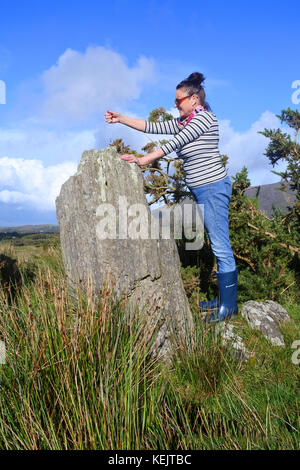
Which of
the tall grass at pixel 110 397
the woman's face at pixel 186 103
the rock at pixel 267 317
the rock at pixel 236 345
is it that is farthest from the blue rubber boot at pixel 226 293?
the woman's face at pixel 186 103

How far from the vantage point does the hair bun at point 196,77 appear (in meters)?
4.25

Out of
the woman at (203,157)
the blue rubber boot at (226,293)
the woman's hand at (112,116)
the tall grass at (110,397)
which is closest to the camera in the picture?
the tall grass at (110,397)

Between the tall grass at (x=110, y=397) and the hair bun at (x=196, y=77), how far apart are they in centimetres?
273

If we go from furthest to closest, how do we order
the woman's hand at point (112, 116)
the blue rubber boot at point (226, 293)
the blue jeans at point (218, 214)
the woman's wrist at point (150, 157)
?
the blue rubber boot at point (226, 293)
the blue jeans at point (218, 214)
the woman's hand at point (112, 116)
the woman's wrist at point (150, 157)

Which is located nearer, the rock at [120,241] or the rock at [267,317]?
the rock at [120,241]

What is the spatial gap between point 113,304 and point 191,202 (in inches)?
112

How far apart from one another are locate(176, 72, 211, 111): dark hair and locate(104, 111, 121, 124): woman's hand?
785mm

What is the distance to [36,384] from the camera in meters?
2.43

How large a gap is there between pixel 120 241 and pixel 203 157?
1.42 meters

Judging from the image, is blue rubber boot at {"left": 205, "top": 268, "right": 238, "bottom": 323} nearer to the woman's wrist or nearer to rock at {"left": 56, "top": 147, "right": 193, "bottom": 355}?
rock at {"left": 56, "top": 147, "right": 193, "bottom": 355}

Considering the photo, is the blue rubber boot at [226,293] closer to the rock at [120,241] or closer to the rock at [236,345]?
the rock at [236,345]

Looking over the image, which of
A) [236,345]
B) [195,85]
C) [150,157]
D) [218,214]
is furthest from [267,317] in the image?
[195,85]
